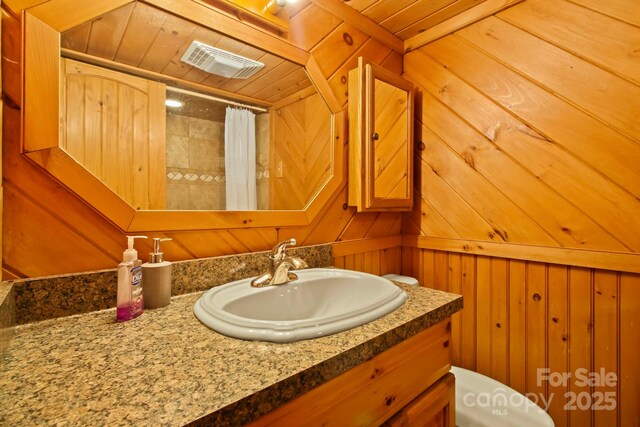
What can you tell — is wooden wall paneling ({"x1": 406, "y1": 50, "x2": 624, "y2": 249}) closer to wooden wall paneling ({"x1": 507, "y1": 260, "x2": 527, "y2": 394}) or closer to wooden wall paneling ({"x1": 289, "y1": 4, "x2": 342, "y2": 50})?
wooden wall paneling ({"x1": 507, "y1": 260, "x2": 527, "y2": 394})

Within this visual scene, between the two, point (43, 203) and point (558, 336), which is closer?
point (43, 203)

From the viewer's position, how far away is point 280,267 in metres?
1.00

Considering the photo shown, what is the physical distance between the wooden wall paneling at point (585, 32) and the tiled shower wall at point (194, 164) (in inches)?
54.0

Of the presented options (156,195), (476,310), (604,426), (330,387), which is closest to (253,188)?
(156,195)

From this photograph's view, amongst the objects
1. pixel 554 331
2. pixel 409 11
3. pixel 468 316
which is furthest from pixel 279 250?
pixel 409 11

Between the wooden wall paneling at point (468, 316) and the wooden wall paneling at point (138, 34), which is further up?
the wooden wall paneling at point (138, 34)

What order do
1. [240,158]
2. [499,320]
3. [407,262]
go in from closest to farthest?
[240,158]
[499,320]
[407,262]

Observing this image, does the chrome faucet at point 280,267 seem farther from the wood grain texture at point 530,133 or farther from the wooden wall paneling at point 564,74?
the wooden wall paneling at point 564,74

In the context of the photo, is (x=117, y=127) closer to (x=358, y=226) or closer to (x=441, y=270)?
(x=358, y=226)

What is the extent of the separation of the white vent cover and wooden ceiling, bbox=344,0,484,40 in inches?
25.9

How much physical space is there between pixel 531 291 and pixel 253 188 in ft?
4.11

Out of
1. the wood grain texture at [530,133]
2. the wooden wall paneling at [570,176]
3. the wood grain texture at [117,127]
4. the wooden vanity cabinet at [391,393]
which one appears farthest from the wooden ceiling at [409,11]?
the wooden vanity cabinet at [391,393]

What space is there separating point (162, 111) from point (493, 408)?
1.51 meters

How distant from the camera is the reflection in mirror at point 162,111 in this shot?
2.64ft
